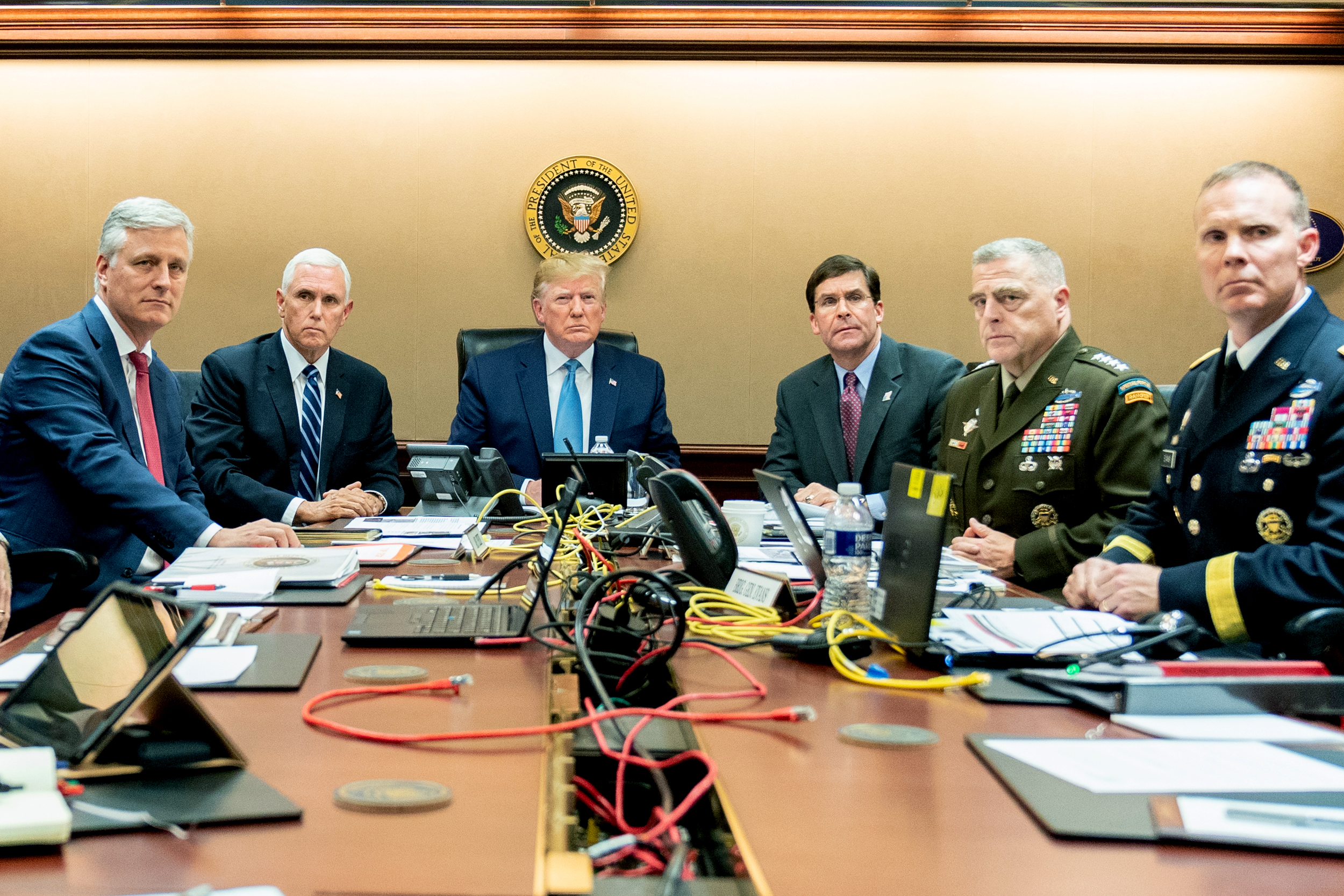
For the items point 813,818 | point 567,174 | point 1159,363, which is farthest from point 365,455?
point 1159,363

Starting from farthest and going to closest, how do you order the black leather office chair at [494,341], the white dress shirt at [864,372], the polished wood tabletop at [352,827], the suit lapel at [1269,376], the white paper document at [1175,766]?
the black leather office chair at [494,341], the white dress shirt at [864,372], the suit lapel at [1269,376], the white paper document at [1175,766], the polished wood tabletop at [352,827]

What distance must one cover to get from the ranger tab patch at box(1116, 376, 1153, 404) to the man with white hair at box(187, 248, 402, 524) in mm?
2119

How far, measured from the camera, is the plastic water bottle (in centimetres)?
151

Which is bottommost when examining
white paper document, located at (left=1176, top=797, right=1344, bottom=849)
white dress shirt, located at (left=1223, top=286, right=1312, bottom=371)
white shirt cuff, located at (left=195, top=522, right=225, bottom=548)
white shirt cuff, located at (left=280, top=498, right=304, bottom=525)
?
white shirt cuff, located at (left=280, top=498, right=304, bottom=525)

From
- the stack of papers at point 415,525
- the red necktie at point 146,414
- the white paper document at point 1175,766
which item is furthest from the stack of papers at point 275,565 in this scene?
the white paper document at point 1175,766

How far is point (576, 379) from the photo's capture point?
3.72 m

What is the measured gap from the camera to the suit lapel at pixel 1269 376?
186 centimetres

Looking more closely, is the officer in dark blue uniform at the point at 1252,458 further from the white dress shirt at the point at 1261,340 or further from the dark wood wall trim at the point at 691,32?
the dark wood wall trim at the point at 691,32

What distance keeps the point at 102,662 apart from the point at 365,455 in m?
2.67

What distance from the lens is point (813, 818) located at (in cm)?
80

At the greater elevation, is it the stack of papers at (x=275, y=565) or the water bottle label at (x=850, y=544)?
the water bottle label at (x=850, y=544)

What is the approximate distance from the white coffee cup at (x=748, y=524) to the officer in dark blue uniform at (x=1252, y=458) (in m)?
0.69

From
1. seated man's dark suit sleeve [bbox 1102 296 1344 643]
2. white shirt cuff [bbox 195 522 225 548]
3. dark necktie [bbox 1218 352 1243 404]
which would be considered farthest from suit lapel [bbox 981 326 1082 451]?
white shirt cuff [bbox 195 522 225 548]

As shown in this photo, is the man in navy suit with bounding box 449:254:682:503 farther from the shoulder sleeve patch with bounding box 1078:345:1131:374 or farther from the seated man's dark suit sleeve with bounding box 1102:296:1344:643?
the seated man's dark suit sleeve with bounding box 1102:296:1344:643
